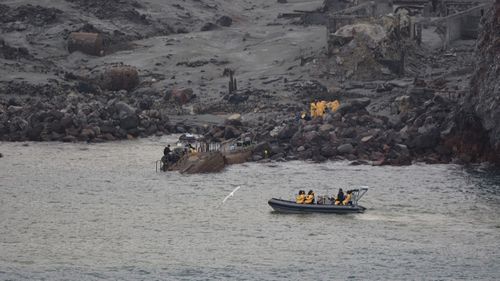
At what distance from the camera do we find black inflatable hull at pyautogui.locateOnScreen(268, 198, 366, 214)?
9356 cm

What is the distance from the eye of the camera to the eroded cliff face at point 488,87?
107500 mm

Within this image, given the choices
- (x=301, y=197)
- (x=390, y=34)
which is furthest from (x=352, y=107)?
(x=301, y=197)

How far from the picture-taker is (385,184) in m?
103

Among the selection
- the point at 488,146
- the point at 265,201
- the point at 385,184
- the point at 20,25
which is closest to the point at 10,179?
the point at 265,201

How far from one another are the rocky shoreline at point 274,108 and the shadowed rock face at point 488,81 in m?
0.10

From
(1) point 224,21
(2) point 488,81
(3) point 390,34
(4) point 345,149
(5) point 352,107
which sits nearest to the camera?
(2) point 488,81

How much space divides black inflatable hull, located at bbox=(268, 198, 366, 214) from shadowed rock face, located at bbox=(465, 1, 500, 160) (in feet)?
57.8

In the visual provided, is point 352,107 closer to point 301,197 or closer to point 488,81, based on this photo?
point 488,81

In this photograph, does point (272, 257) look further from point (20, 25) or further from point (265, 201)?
point (20, 25)

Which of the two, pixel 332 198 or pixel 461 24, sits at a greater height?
pixel 461 24

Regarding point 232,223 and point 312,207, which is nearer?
point 232,223

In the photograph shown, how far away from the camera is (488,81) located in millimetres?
109000

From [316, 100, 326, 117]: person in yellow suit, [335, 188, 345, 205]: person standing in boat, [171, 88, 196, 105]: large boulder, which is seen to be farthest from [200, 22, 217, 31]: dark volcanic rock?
[335, 188, 345, 205]: person standing in boat

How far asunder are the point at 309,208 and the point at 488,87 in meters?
21.6
